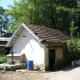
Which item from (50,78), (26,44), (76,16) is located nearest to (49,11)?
(76,16)

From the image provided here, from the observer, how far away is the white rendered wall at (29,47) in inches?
703

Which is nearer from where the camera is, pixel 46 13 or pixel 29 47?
pixel 29 47

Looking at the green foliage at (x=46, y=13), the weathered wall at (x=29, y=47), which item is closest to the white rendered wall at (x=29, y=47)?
the weathered wall at (x=29, y=47)

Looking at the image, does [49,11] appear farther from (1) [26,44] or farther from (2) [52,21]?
(1) [26,44]

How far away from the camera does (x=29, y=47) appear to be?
62.6 ft

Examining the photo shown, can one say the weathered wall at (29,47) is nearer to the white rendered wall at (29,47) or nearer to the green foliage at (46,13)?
the white rendered wall at (29,47)

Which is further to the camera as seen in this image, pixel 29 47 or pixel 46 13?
pixel 46 13

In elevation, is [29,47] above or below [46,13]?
below

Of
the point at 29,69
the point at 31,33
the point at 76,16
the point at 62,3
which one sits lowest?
the point at 29,69

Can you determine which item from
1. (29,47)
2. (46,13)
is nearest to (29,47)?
(29,47)

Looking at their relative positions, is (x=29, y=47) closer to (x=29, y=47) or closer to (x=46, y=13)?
(x=29, y=47)

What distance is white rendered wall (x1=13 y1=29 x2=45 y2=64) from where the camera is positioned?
17853 mm

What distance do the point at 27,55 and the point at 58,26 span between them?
43.6ft

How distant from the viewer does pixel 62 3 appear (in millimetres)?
31938
